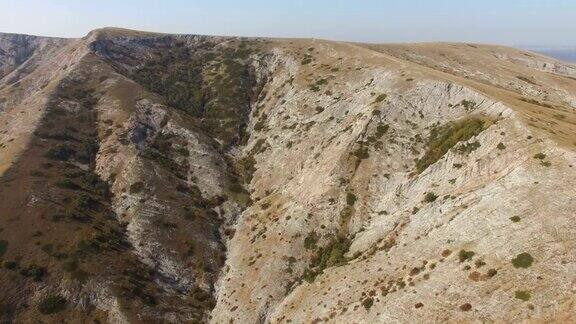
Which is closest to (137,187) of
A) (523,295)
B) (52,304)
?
(52,304)

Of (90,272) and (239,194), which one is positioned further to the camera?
(239,194)

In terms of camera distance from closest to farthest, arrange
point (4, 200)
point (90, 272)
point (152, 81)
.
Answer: point (90, 272) → point (4, 200) → point (152, 81)

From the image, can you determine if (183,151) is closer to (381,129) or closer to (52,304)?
(381,129)

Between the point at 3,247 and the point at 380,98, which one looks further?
the point at 380,98

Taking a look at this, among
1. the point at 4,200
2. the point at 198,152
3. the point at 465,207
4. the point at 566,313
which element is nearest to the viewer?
the point at 566,313

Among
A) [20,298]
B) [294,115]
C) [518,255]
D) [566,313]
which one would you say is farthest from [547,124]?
[20,298]

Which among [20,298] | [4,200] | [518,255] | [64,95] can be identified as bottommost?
[20,298]

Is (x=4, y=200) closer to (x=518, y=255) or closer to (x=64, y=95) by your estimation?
(x=64, y=95)
